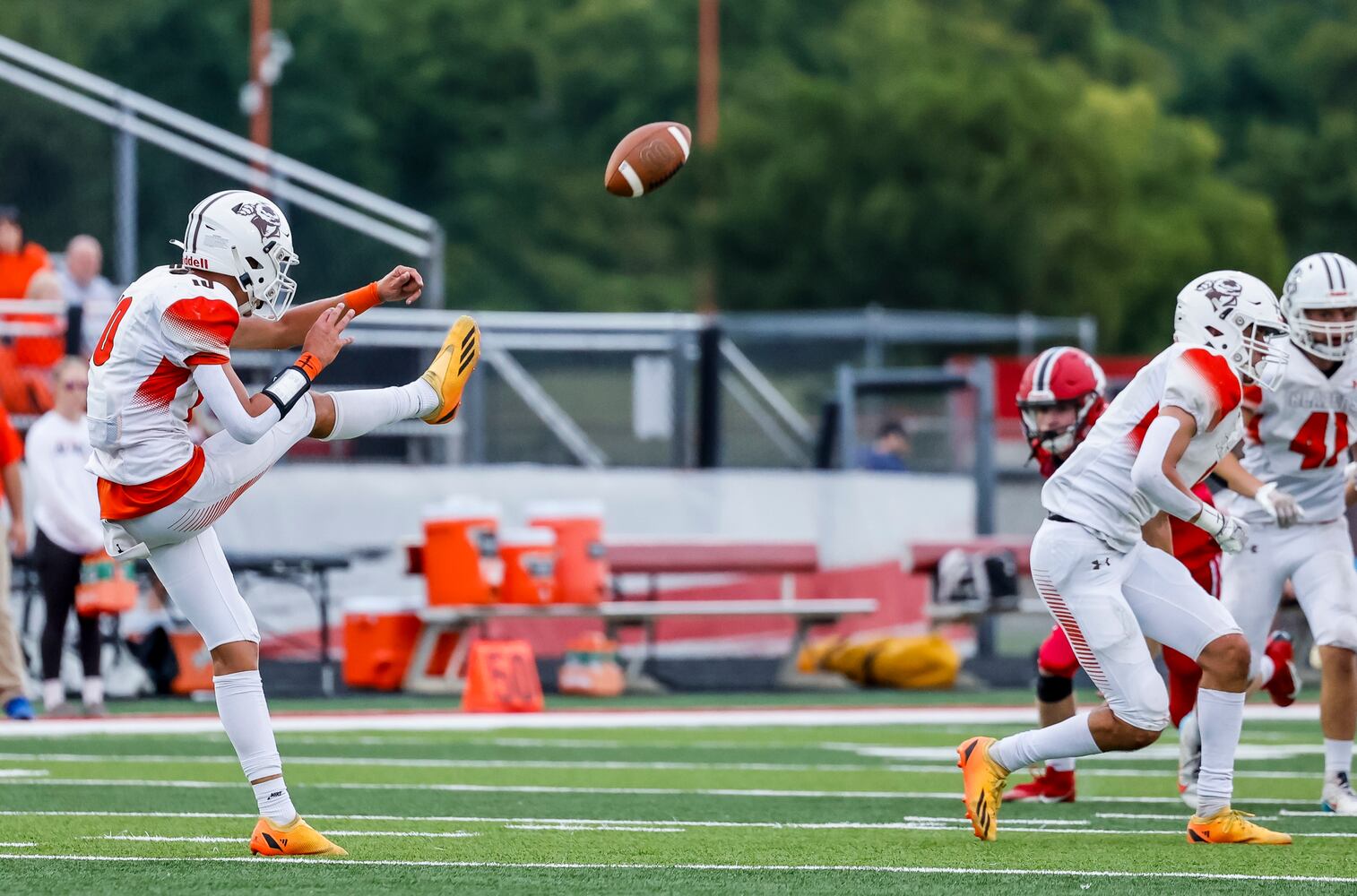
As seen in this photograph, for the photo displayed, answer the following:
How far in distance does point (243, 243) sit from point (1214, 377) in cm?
281

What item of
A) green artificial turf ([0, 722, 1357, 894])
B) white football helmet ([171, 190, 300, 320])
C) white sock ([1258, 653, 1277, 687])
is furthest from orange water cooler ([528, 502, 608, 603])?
white football helmet ([171, 190, 300, 320])

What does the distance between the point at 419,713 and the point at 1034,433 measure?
5660mm

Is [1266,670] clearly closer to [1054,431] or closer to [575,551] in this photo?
[1054,431]

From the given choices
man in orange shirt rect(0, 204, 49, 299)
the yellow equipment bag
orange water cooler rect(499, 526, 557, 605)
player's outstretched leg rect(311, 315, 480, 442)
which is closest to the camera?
player's outstretched leg rect(311, 315, 480, 442)

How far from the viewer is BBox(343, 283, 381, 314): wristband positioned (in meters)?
6.86

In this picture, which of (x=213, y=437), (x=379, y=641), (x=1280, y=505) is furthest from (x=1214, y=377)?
(x=379, y=641)

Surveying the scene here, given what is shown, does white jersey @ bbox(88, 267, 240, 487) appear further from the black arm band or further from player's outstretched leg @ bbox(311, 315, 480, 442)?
player's outstretched leg @ bbox(311, 315, 480, 442)

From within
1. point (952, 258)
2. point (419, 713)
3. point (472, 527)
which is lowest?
point (419, 713)

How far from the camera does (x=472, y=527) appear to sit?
45.9 feet

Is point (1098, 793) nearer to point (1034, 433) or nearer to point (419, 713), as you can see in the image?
point (1034, 433)

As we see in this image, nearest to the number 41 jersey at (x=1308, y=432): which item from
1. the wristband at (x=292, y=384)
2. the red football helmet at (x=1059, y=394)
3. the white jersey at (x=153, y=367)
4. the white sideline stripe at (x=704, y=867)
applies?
the red football helmet at (x=1059, y=394)

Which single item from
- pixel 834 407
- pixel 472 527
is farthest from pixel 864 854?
pixel 834 407

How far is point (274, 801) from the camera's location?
6379 millimetres

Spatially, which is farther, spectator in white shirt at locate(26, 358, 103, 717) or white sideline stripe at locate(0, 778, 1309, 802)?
spectator in white shirt at locate(26, 358, 103, 717)
